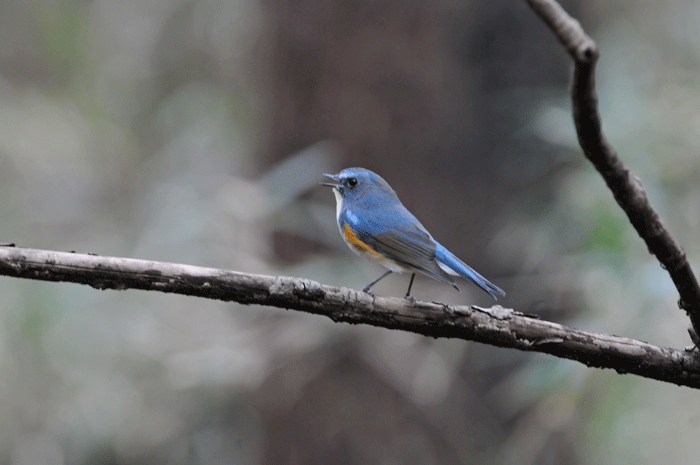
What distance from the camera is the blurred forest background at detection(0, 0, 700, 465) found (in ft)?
12.4

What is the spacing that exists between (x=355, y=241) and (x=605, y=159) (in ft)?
5.76

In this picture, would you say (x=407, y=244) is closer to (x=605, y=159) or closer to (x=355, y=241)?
(x=355, y=241)

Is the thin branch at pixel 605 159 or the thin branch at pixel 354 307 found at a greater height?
the thin branch at pixel 605 159

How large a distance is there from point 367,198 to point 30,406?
3.77m

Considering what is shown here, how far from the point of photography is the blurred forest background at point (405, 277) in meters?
3.79

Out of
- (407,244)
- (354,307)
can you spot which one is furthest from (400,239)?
(354,307)

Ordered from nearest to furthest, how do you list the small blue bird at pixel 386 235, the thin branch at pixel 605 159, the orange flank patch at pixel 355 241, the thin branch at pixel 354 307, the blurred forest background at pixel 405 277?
the thin branch at pixel 605 159 < the thin branch at pixel 354 307 < the small blue bird at pixel 386 235 < the orange flank patch at pixel 355 241 < the blurred forest background at pixel 405 277

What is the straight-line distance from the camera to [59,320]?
4.60m

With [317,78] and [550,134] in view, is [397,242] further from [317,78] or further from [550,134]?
[317,78]

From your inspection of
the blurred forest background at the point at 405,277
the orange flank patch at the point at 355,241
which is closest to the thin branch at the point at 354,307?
the orange flank patch at the point at 355,241

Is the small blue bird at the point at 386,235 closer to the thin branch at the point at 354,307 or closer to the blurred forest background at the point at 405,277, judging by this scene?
the thin branch at the point at 354,307

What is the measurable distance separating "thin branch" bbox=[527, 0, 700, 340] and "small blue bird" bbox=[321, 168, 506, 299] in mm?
891

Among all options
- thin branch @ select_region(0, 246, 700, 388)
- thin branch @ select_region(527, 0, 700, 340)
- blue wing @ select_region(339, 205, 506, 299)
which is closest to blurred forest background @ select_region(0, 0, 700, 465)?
blue wing @ select_region(339, 205, 506, 299)

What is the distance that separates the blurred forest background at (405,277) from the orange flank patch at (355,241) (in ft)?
3.14
